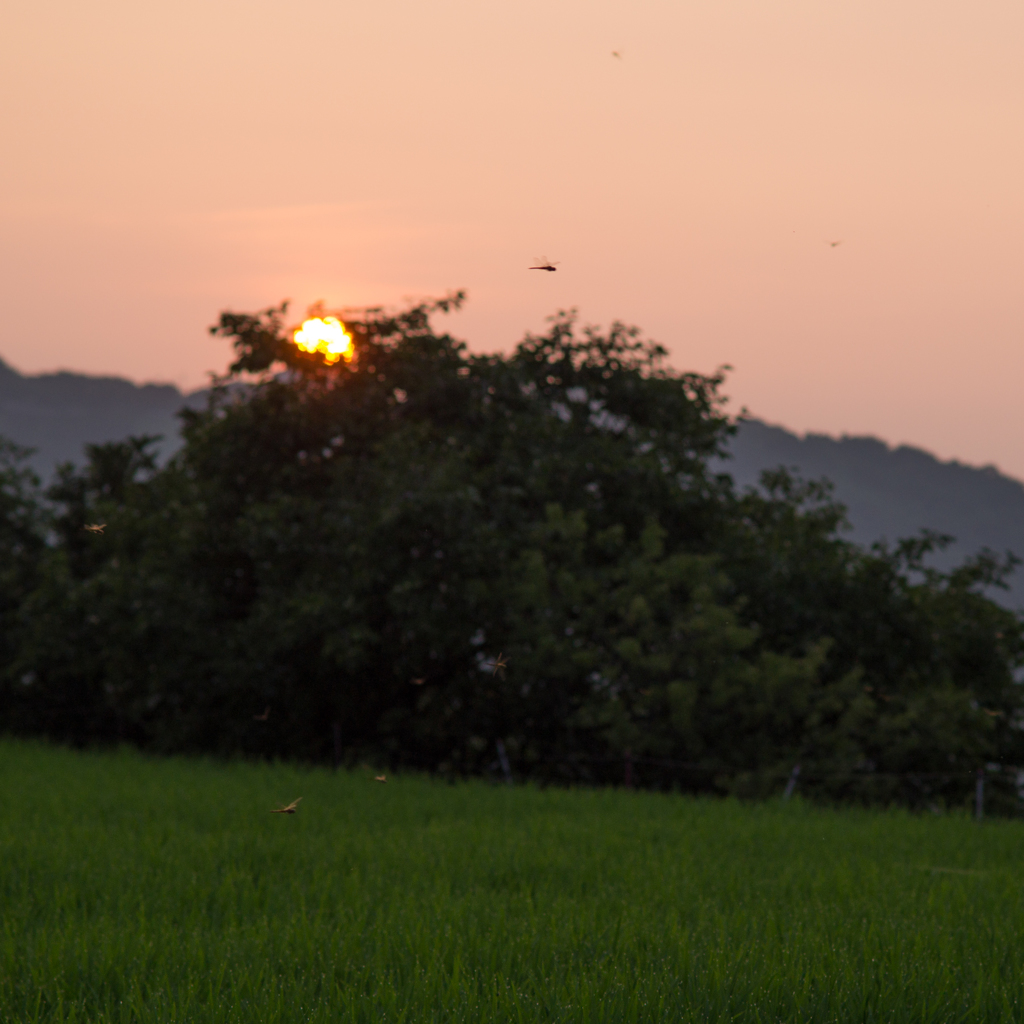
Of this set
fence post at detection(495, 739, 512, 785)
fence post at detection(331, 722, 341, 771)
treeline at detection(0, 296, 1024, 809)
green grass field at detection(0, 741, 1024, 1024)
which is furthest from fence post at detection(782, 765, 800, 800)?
fence post at detection(331, 722, 341, 771)

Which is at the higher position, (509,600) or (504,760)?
(509,600)

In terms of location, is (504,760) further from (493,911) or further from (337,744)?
(493,911)

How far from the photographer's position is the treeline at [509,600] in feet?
72.6

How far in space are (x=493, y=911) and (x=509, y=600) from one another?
13128 mm

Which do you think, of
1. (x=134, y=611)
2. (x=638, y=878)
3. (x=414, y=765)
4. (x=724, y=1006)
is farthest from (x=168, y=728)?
(x=724, y=1006)

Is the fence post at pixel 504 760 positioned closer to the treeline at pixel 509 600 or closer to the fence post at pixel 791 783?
the treeline at pixel 509 600

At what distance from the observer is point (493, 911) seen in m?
9.74

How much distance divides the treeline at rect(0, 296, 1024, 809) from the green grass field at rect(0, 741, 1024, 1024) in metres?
5.16

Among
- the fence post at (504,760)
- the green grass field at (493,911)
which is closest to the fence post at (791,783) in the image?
the green grass field at (493,911)

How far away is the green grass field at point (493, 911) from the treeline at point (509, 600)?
5155mm

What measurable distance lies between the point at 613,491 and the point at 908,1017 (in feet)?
64.3

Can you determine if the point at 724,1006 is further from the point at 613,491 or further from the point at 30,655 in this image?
the point at 30,655

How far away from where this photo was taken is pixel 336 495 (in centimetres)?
2470

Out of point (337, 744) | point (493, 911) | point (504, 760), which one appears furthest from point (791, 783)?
point (493, 911)
